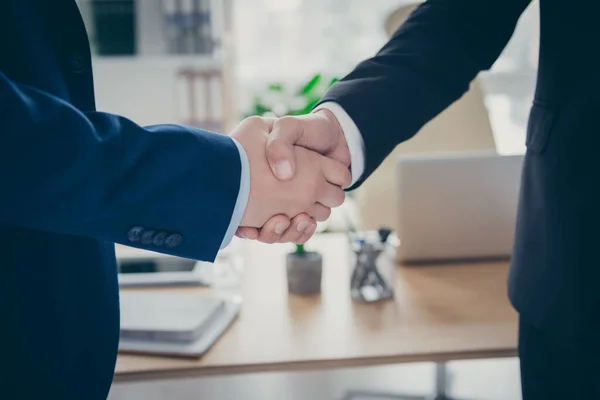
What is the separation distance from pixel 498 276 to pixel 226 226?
840 millimetres

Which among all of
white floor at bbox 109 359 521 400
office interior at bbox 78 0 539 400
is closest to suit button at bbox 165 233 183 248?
office interior at bbox 78 0 539 400

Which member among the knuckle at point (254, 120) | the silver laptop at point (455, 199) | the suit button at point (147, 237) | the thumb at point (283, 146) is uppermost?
the knuckle at point (254, 120)

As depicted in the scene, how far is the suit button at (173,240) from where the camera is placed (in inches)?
32.4

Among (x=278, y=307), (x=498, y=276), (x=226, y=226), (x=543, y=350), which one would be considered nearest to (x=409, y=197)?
(x=498, y=276)

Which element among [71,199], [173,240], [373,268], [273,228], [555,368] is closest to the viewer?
[71,199]

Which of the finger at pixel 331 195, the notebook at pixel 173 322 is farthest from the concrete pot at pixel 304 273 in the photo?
the finger at pixel 331 195

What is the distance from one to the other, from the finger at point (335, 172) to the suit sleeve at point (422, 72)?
1.7 inches

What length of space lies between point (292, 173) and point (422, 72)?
321 millimetres

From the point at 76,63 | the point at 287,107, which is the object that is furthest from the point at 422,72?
the point at 76,63

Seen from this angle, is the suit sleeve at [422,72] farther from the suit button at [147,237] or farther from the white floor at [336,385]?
the white floor at [336,385]

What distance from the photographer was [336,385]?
2191 millimetres

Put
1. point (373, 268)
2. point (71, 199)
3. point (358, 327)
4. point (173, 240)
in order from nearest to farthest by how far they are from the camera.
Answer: point (71, 199) → point (173, 240) → point (358, 327) → point (373, 268)

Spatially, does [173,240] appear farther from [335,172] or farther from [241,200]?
[335,172]

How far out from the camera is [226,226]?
0.86 m
